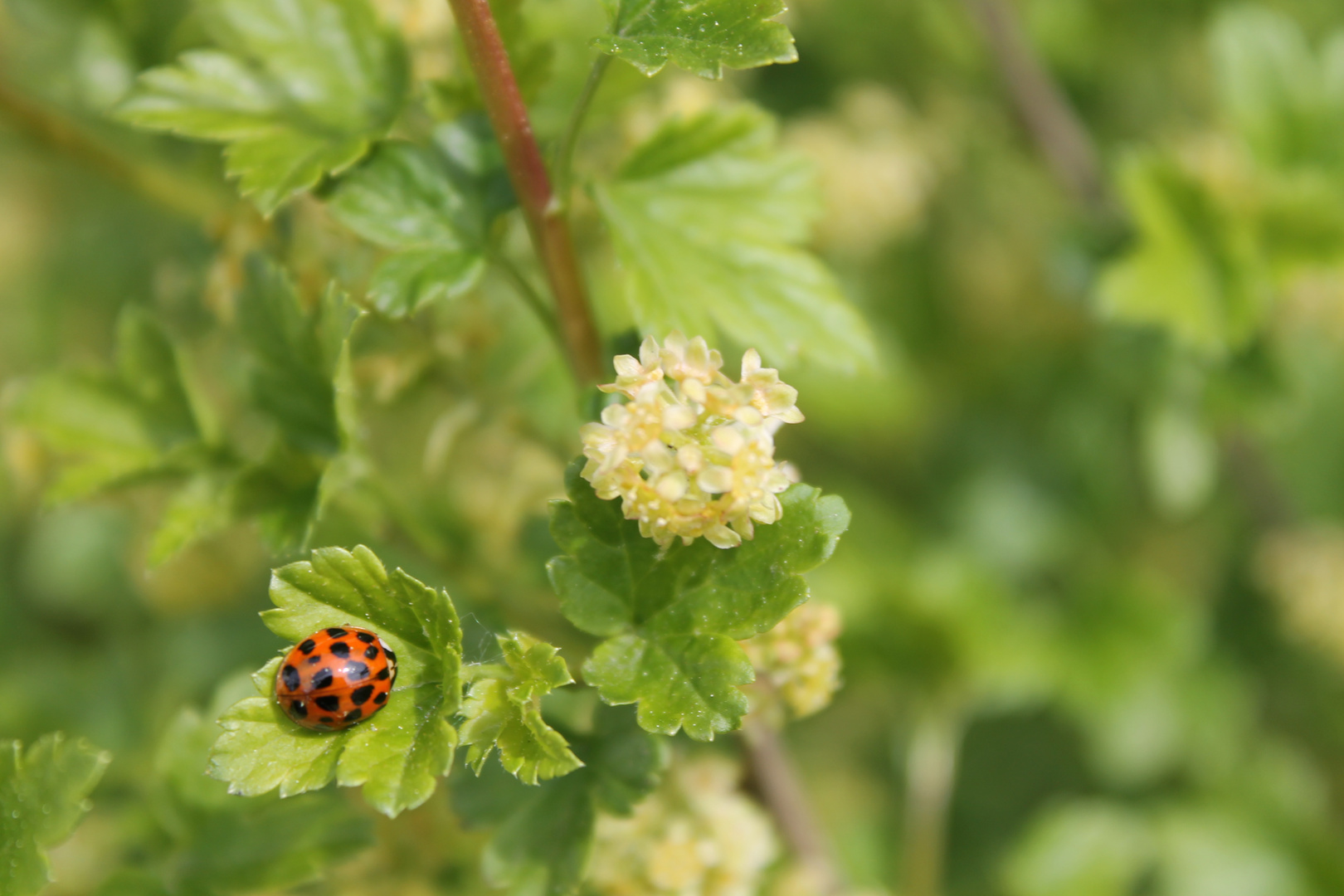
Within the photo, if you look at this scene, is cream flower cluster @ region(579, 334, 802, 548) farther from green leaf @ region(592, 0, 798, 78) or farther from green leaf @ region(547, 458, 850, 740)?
green leaf @ region(592, 0, 798, 78)

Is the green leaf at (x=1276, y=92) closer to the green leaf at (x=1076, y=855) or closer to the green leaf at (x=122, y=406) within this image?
the green leaf at (x=1076, y=855)

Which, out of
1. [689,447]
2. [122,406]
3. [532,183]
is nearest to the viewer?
[689,447]

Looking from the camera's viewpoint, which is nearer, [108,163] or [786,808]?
[786,808]

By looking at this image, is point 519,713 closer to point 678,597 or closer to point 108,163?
point 678,597

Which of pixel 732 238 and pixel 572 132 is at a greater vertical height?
pixel 572 132

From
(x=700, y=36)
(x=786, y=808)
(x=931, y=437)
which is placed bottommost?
(x=931, y=437)

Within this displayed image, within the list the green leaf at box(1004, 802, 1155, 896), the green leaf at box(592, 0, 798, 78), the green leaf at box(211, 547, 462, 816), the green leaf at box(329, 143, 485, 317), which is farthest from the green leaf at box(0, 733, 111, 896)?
the green leaf at box(1004, 802, 1155, 896)

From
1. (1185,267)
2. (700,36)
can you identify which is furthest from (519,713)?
(1185,267)
